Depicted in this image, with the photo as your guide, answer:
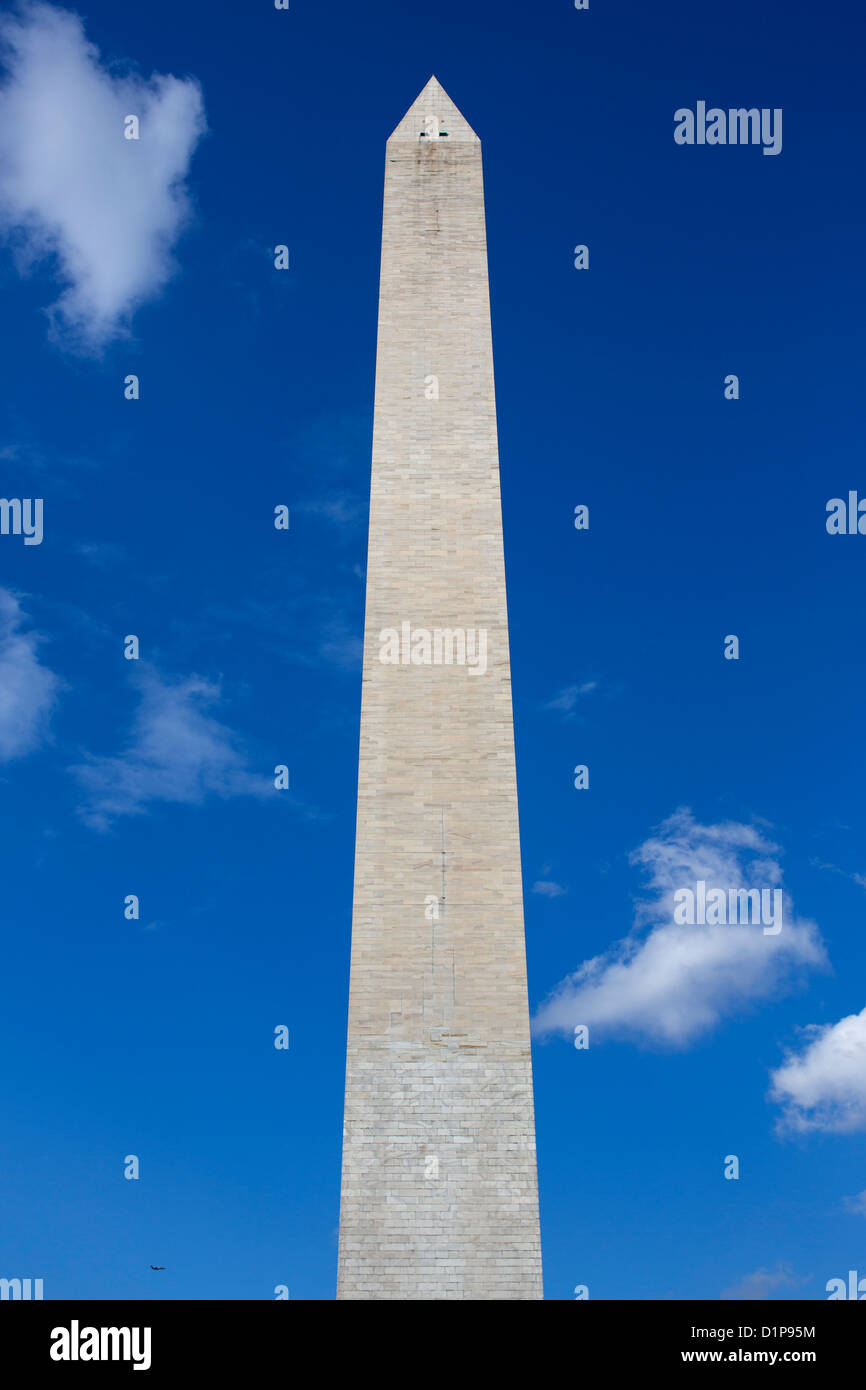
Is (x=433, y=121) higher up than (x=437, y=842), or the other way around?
(x=433, y=121)

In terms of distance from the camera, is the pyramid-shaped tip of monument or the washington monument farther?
the pyramid-shaped tip of monument

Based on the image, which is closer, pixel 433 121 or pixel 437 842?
pixel 437 842

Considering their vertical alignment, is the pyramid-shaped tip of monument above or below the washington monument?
above
